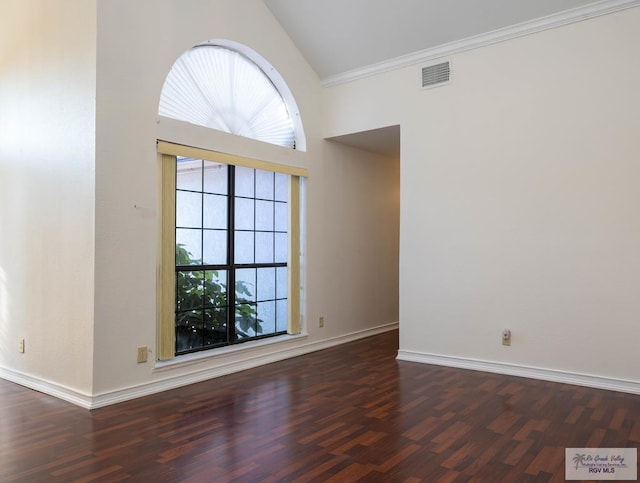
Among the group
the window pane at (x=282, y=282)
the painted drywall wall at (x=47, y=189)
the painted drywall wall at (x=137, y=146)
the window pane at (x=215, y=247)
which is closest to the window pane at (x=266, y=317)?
the window pane at (x=282, y=282)

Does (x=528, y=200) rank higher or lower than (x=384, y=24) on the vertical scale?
lower

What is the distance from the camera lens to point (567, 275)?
171 inches

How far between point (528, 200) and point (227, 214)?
110 inches

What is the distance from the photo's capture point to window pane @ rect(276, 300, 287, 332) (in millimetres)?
5418

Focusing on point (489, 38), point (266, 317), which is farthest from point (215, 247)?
point (489, 38)

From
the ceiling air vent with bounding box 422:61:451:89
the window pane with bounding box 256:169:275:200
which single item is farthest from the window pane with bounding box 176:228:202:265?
the ceiling air vent with bounding box 422:61:451:89

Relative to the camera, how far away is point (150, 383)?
3973mm

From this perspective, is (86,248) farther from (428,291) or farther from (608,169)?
(608,169)

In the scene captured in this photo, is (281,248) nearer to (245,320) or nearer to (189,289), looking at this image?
(245,320)

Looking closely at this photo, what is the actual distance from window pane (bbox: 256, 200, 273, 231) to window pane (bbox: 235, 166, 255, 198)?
0.18m

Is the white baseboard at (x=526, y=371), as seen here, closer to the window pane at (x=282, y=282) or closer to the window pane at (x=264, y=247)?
the window pane at (x=282, y=282)

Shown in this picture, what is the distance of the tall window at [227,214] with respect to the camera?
14.0 ft

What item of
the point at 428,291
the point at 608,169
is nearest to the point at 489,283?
the point at 428,291

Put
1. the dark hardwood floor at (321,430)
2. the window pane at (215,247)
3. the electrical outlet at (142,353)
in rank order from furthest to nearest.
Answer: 1. the window pane at (215,247)
2. the electrical outlet at (142,353)
3. the dark hardwood floor at (321,430)
